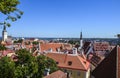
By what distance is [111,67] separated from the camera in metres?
18.2

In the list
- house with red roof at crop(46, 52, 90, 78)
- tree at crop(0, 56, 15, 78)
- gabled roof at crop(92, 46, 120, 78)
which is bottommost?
house with red roof at crop(46, 52, 90, 78)

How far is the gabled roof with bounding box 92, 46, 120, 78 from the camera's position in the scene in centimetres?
1762

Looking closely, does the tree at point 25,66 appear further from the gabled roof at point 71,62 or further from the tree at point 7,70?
the gabled roof at point 71,62

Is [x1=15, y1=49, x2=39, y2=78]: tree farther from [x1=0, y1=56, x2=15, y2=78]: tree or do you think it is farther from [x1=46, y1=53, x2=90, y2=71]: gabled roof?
[x1=46, y1=53, x2=90, y2=71]: gabled roof

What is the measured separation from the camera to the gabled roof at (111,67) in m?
17.6

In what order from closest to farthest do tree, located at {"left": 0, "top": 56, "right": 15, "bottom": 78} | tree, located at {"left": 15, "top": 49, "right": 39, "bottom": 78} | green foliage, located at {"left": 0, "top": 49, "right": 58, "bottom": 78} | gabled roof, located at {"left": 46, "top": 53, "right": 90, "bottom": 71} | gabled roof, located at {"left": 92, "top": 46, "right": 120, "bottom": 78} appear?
gabled roof, located at {"left": 92, "top": 46, "right": 120, "bottom": 78}, tree, located at {"left": 0, "top": 56, "right": 15, "bottom": 78}, green foliage, located at {"left": 0, "top": 49, "right": 58, "bottom": 78}, tree, located at {"left": 15, "top": 49, "right": 39, "bottom": 78}, gabled roof, located at {"left": 46, "top": 53, "right": 90, "bottom": 71}

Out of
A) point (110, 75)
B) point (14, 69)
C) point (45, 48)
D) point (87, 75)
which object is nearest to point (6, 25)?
point (110, 75)

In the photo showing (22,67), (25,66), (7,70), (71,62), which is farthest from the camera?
(71,62)

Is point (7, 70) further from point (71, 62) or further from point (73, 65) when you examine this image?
point (71, 62)

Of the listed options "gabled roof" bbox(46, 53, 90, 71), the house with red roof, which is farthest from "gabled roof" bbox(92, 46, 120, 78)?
"gabled roof" bbox(46, 53, 90, 71)

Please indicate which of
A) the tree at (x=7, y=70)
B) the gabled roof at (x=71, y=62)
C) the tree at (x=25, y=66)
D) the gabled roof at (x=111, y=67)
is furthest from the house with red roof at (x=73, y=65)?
the gabled roof at (x=111, y=67)

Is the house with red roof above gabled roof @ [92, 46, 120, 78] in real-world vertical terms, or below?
below

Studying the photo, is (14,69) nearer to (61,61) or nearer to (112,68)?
(112,68)

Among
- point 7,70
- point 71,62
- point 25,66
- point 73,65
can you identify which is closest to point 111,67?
point 7,70
